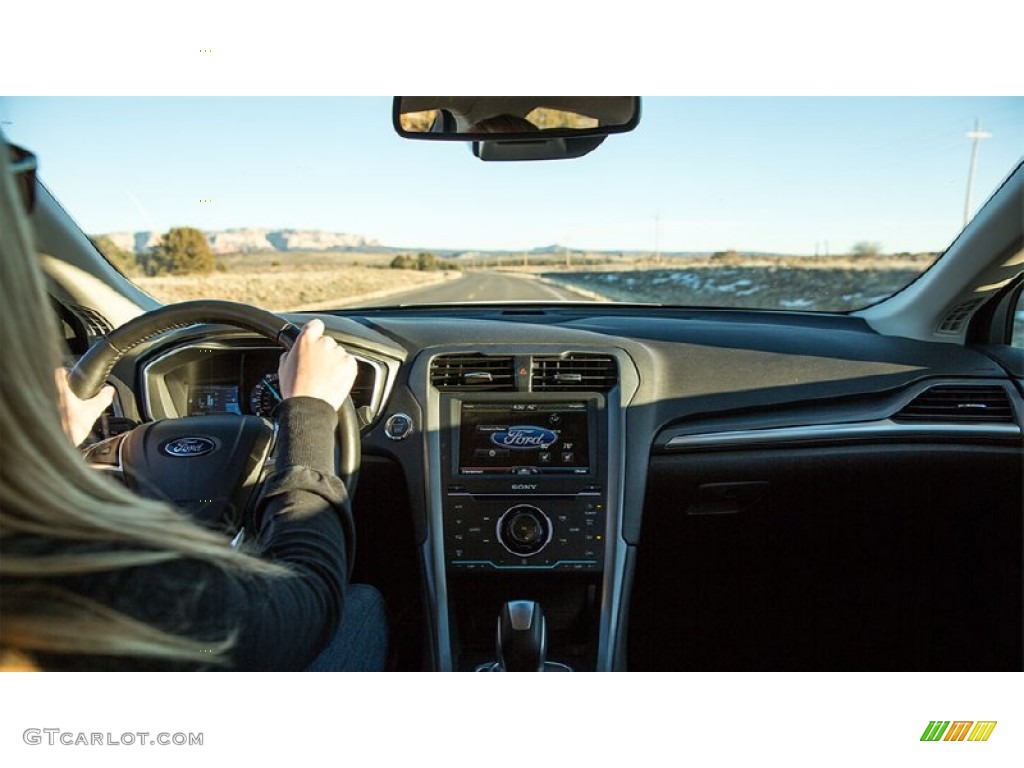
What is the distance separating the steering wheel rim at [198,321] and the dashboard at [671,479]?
69 cm

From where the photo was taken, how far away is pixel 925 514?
3.35 meters

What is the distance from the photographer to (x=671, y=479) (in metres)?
3.34

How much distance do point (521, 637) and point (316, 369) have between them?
1.19m

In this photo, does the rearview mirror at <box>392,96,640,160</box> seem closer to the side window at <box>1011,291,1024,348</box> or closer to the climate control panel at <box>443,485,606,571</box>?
the climate control panel at <box>443,485,606,571</box>

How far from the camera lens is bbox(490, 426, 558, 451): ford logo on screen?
3.16m

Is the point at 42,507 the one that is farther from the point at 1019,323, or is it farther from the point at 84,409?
the point at 1019,323

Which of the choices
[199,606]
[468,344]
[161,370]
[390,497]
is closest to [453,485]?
[390,497]

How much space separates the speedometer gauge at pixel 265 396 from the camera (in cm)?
308

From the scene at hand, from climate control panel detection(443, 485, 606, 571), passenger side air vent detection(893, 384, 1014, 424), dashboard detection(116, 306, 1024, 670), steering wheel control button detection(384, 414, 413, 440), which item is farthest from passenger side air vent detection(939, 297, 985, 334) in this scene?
steering wheel control button detection(384, 414, 413, 440)

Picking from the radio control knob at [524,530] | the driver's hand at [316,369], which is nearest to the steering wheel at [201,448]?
the driver's hand at [316,369]

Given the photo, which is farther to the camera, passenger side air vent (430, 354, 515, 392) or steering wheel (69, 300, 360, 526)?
passenger side air vent (430, 354, 515, 392)

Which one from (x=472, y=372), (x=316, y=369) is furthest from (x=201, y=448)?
(x=472, y=372)

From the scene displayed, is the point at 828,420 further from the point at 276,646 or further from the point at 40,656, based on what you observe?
the point at 40,656
